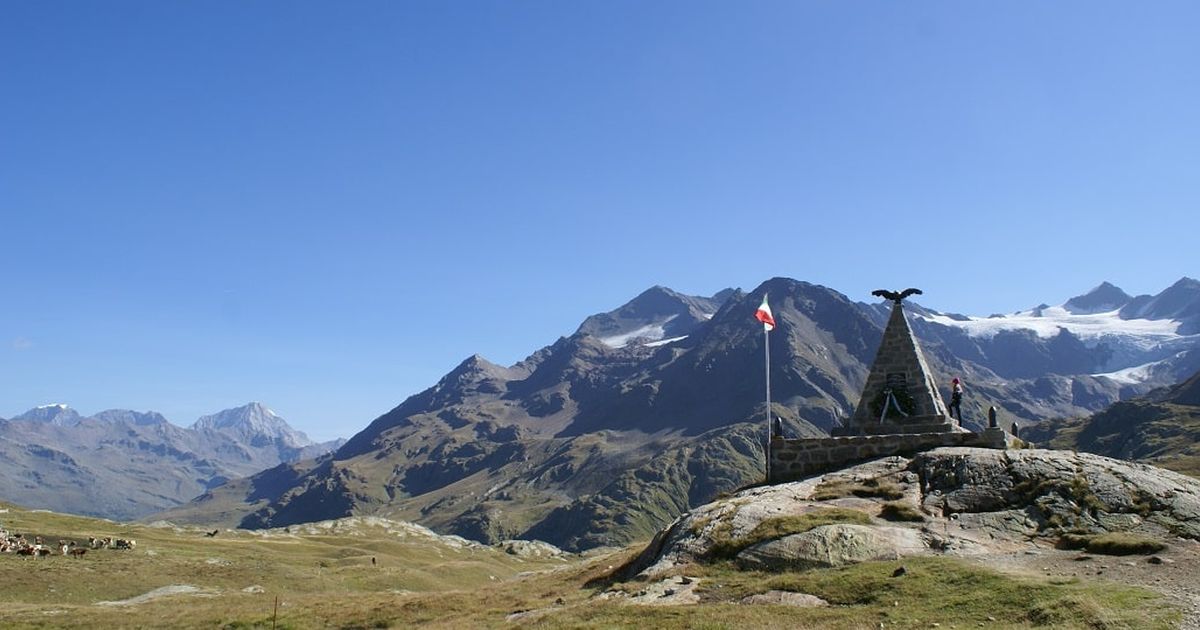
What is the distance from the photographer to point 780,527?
94.9 ft

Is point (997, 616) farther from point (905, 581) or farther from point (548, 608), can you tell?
point (548, 608)

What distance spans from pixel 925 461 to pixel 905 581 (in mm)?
13602

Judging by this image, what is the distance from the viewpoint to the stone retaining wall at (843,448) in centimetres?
3781

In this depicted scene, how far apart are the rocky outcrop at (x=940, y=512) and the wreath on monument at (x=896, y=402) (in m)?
8.49

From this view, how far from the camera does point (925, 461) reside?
35.1 meters

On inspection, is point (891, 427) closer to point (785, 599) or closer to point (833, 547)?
point (833, 547)

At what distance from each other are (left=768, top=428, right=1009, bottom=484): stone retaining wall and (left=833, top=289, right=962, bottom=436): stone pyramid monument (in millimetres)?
4470

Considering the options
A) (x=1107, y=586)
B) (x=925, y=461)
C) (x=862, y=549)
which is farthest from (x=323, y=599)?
(x=1107, y=586)

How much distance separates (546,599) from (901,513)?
13.9 m

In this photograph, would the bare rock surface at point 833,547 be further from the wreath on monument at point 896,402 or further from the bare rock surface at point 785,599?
the wreath on monument at point 896,402

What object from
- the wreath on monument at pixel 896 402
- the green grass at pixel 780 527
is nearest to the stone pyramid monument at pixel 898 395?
the wreath on monument at pixel 896 402

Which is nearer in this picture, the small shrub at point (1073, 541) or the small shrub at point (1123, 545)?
the small shrub at point (1123, 545)

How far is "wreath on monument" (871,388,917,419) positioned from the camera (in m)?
43.9

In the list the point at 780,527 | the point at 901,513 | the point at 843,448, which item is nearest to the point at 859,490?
the point at 901,513
